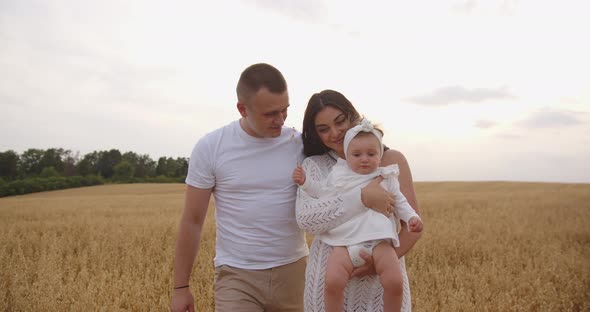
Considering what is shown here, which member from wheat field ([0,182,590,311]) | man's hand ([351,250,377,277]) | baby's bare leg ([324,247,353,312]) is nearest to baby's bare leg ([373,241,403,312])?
man's hand ([351,250,377,277])

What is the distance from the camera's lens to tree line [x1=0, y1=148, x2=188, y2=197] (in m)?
69.8

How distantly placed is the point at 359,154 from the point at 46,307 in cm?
389

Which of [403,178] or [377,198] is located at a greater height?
[403,178]

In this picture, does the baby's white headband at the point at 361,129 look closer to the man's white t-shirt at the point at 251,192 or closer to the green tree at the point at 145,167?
the man's white t-shirt at the point at 251,192

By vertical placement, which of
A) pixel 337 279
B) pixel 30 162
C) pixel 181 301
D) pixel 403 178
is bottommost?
pixel 181 301

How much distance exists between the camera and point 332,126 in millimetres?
Result: 2869

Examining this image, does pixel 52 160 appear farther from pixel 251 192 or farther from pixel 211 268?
pixel 251 192

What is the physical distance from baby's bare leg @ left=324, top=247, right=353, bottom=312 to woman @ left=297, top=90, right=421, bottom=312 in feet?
0.29

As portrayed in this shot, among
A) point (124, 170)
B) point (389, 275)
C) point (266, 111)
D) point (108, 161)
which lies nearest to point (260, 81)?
point (266, 111)

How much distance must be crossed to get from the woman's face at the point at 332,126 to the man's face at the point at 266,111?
240 millimetres

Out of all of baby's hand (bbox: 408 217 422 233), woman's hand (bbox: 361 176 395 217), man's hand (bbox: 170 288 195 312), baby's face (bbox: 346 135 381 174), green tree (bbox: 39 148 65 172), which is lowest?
man's hand (bbox: 170 288 195 312)

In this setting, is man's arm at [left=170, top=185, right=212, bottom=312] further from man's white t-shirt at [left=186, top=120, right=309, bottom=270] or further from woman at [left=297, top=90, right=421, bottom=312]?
woman at [left=297, top=90, right=421, bottom=312]

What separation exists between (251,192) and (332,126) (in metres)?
0.71

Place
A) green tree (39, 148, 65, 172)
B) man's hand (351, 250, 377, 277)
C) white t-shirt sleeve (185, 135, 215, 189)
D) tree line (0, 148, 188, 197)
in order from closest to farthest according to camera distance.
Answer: man's hand (351, 250, 377, 277), white t-shirt sleeve (185, 135, 215, 189), tree line (0, 148, 188, 197), green tree (39, 148, 65, 172)
